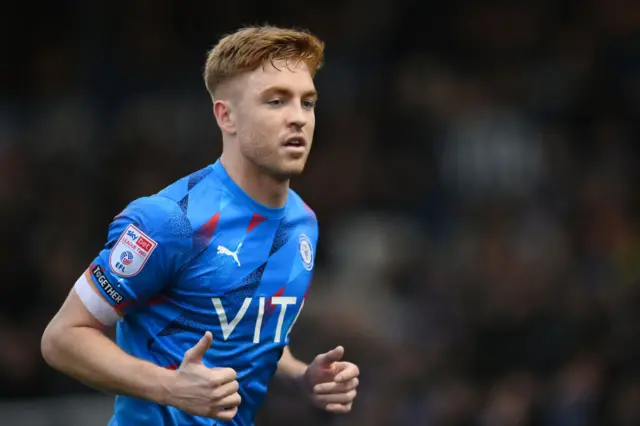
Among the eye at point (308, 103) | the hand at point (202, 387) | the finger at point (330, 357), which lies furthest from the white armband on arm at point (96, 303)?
the eye at point (308, 103)

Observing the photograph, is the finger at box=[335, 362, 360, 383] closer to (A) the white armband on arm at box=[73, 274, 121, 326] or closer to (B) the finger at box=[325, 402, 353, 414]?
(B) the finger at box=[325, 402, 353, 414]

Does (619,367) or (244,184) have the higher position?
(244,184)

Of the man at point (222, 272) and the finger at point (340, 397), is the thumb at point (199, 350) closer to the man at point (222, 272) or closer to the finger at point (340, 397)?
the man at point (222, 272)

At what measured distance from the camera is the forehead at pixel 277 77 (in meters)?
4.05

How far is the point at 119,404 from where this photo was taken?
13.7 feet

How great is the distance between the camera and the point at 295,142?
4.07 m

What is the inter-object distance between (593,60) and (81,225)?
459cm

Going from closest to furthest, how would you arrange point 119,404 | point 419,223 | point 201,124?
point 119,404, point 419,223, point 201,124

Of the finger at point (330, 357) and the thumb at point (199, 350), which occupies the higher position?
the thumb at point (199, 350)

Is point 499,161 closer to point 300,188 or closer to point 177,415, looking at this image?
point 300,188

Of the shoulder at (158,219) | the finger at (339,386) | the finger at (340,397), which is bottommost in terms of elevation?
the finger at (340,397)

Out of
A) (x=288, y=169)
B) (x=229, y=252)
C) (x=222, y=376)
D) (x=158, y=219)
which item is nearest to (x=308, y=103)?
(x=288, y=169)

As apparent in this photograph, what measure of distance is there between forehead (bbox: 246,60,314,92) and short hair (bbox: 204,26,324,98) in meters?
0.02

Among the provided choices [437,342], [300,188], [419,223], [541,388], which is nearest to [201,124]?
[300,188]
